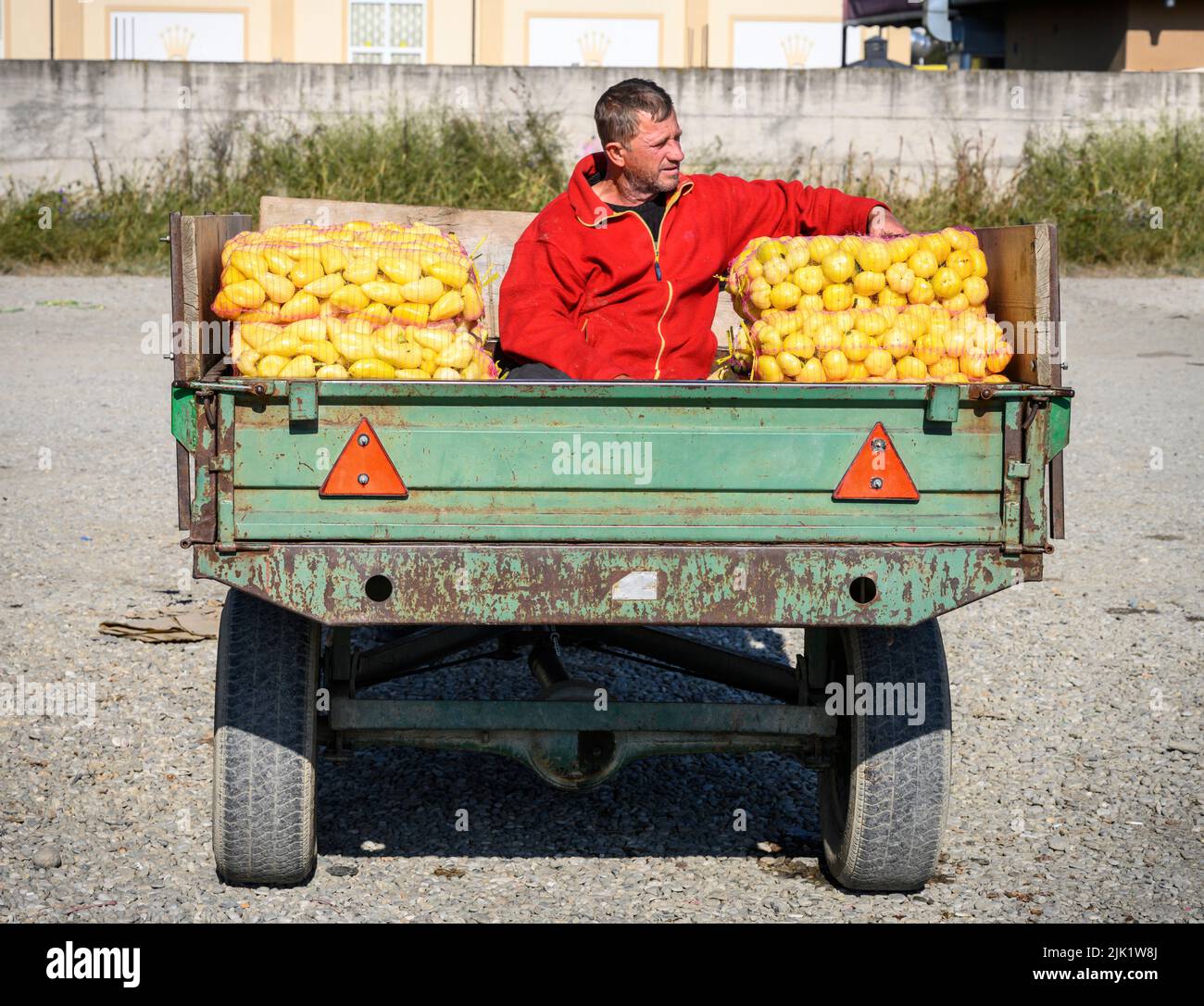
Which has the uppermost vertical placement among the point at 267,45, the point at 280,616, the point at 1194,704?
the point at 267,45

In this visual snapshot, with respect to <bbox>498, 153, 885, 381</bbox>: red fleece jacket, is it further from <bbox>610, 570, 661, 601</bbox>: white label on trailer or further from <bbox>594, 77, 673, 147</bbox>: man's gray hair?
<bbox>610, 570, 661, 601</bbox>: white label on trailer

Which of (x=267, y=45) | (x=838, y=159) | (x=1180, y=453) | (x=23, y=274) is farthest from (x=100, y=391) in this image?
(x=267, y=45)

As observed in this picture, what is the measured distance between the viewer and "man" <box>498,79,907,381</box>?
15.3ft

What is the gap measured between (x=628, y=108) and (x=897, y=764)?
2.09m

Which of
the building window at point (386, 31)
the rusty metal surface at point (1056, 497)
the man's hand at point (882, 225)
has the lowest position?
the rusty metal surface at point (1056, 497)

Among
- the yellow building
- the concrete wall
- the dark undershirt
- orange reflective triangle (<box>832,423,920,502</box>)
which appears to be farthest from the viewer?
the yellow building

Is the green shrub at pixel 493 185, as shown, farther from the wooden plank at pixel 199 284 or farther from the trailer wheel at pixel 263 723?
the trailer wheel at pixel 263 723

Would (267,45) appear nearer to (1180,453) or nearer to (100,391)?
(100,391)

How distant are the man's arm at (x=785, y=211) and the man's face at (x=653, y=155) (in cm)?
17

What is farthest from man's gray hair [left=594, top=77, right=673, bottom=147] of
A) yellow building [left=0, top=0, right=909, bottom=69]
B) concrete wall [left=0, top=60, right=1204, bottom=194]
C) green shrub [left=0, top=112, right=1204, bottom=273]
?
yellow building [left=0, top=0, right=909, bottom=69]

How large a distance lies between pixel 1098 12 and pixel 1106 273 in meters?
8.55

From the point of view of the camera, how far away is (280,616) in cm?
369

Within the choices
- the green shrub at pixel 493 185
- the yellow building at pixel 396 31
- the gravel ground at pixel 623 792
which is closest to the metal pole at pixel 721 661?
the gravel ground at pixel 623 792

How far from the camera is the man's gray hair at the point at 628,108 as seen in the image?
468 cm
